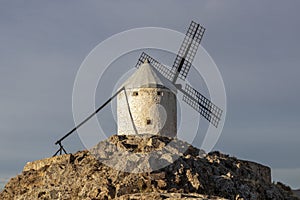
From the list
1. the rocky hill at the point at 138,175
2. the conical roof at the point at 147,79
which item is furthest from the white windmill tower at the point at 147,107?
the rocky hill at the point at 138,175

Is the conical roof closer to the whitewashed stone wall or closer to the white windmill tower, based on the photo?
the white windmill tower

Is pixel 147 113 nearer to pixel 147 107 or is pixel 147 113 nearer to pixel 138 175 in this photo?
pixel 147 107

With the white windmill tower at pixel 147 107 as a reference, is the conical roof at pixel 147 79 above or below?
above

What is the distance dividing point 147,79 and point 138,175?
9739mm

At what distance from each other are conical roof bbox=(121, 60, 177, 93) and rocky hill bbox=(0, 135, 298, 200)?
4.25 metres

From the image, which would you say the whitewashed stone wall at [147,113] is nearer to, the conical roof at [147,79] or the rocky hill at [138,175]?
the conical roof at [147,79]

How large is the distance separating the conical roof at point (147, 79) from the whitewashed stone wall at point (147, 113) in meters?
0.31

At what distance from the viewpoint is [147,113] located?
3669cm

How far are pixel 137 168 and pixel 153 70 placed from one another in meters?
10.6

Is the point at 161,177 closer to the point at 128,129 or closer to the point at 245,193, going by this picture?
the point at 245,193

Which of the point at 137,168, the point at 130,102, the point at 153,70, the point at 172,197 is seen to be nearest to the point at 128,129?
the point at 130,102

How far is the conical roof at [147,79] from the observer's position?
37.4 metres

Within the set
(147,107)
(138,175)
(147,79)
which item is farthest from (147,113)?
(138,175)

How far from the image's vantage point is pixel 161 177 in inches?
1151
